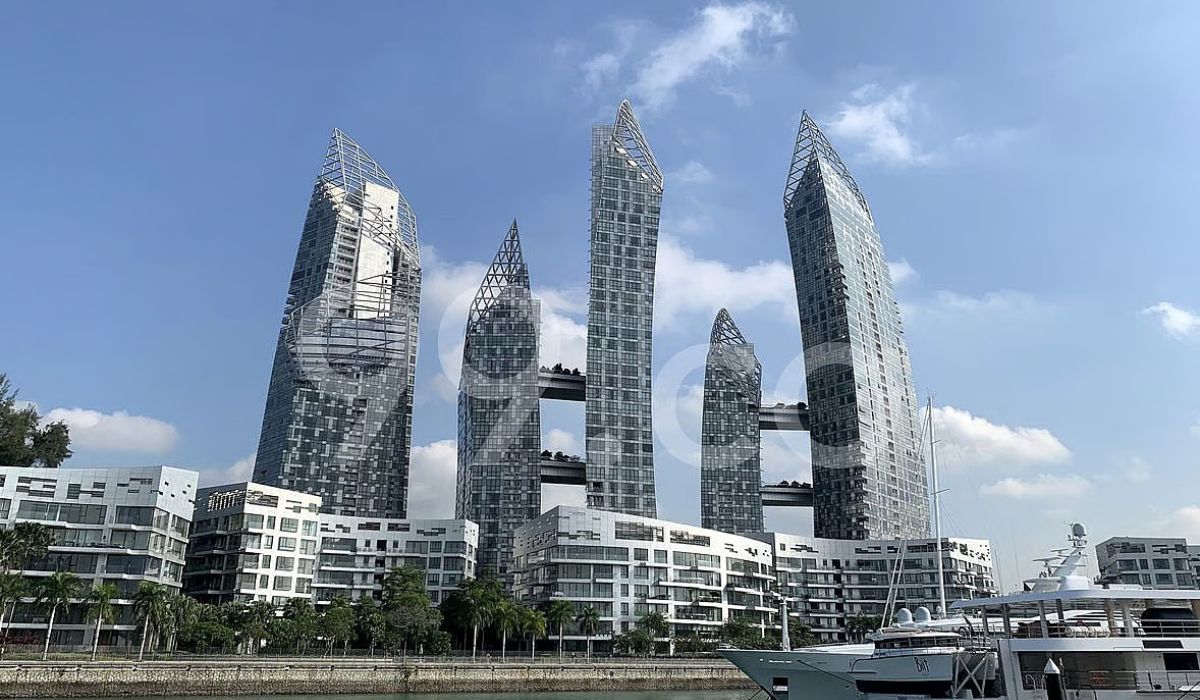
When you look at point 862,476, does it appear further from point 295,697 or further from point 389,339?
point 295,697

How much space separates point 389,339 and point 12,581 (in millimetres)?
104240

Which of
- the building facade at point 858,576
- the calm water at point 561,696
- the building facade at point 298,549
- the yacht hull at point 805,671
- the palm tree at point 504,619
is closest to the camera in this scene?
the yacht hull at point 805,671

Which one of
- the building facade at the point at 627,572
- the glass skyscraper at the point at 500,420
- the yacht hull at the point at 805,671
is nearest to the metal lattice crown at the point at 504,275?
the glass skyscraper at the point at 500,420

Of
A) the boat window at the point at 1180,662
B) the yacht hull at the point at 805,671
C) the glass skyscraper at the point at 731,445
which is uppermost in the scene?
the glass skyscraper at the point at 731,445

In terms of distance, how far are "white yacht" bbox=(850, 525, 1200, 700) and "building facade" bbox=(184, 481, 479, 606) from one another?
99.6 metres

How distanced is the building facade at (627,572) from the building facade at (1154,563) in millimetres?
62147

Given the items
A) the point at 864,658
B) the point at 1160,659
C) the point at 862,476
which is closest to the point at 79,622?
the point at 864,658

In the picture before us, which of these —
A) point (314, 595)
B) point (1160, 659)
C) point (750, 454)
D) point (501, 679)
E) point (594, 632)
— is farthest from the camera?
point (750, 454)

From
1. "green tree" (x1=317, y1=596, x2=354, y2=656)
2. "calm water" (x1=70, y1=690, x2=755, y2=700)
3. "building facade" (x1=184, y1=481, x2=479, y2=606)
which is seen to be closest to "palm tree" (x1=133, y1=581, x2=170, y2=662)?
"green tree" (x1=317, y1=596, x2=354, y2=656)

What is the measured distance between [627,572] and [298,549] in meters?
47.8

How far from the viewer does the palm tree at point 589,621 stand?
11669 cm

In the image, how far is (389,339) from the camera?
18162 centimetres

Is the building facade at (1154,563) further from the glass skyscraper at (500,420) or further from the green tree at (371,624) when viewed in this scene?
the green tree at (371,624)

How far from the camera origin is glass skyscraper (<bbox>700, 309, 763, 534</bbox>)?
178m
